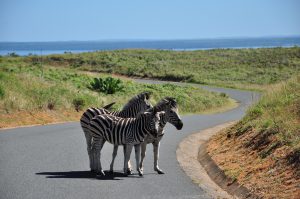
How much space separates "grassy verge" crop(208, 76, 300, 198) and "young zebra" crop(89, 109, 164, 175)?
234 cm

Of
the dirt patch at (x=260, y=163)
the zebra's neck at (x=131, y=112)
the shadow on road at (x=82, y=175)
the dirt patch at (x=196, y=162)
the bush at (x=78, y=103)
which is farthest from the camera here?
the bush at (x=78, y=103)

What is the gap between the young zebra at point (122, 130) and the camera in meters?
14.4

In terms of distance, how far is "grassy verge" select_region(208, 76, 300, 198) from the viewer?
41.3 ft

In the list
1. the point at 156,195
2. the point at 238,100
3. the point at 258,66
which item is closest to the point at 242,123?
the point at 156,195

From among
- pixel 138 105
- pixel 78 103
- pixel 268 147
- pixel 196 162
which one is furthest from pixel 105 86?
pixel 268 147

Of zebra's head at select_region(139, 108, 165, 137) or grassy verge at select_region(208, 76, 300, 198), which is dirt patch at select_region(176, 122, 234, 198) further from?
zebra's head at select_region(139, 108, 165, 137)

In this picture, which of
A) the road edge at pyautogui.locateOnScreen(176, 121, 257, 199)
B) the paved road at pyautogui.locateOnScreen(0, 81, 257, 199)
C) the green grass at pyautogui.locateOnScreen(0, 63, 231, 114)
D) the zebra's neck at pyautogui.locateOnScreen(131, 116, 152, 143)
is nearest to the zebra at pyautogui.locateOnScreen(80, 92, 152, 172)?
the paved road at pyautogui.locateOnScreen(0, 81, 257, 199)

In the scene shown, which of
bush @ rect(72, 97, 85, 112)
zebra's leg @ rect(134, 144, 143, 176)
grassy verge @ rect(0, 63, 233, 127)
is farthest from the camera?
bush @ rect(72, 97, 85, 112)

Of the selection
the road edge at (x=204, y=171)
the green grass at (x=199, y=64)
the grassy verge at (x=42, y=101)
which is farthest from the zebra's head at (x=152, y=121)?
the green grass at (x=199, y=64)

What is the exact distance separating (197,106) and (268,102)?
22330 mm

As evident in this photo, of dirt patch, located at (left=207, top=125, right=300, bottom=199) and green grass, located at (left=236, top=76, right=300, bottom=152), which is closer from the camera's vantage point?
dirt patch, located at (left=207, top=125, right=300, bottom=199)

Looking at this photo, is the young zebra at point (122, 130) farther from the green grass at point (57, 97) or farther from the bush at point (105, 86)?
the bush at point (105, 86)

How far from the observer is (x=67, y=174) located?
48.3 feet

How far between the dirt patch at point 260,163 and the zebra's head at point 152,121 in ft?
6.97
